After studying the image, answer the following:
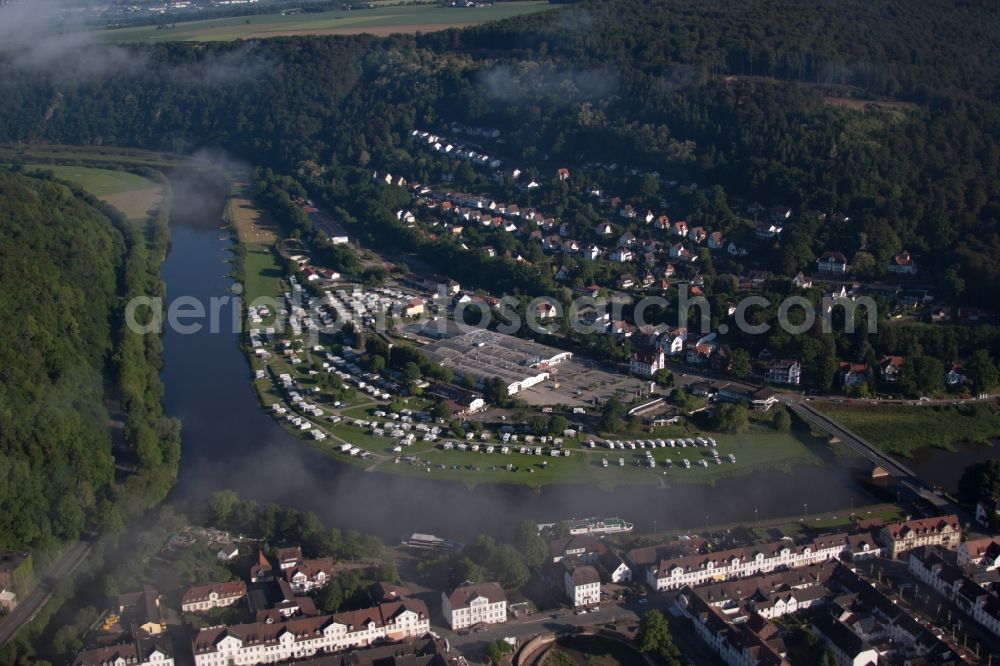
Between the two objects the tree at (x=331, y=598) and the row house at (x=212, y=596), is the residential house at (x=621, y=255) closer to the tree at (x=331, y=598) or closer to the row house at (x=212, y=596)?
the tree at (x=331, y=598)

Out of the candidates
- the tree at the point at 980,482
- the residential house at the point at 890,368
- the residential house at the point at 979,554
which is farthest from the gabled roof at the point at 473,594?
the residential house at the point at 890,368

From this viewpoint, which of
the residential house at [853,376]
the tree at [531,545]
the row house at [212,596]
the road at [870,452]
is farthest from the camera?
the residential house at [853,376]

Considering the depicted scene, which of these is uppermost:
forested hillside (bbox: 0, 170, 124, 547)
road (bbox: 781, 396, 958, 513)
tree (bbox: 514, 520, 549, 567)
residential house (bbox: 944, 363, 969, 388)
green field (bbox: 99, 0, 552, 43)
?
green field (bbox: 99, 0, 552, 43)

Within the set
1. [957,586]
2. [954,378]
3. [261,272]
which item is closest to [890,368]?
[954,378]

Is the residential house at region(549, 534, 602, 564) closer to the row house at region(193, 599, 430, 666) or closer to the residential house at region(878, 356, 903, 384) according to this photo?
the row house at region(193, 599, 430, 666)

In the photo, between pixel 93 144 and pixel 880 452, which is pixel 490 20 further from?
pixel 880 452

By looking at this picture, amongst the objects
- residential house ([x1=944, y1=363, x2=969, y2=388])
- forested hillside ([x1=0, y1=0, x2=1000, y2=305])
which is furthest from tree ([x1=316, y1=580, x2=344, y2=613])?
forested hillside ([x1=0, y1=0, x2=1000, y2=305])
